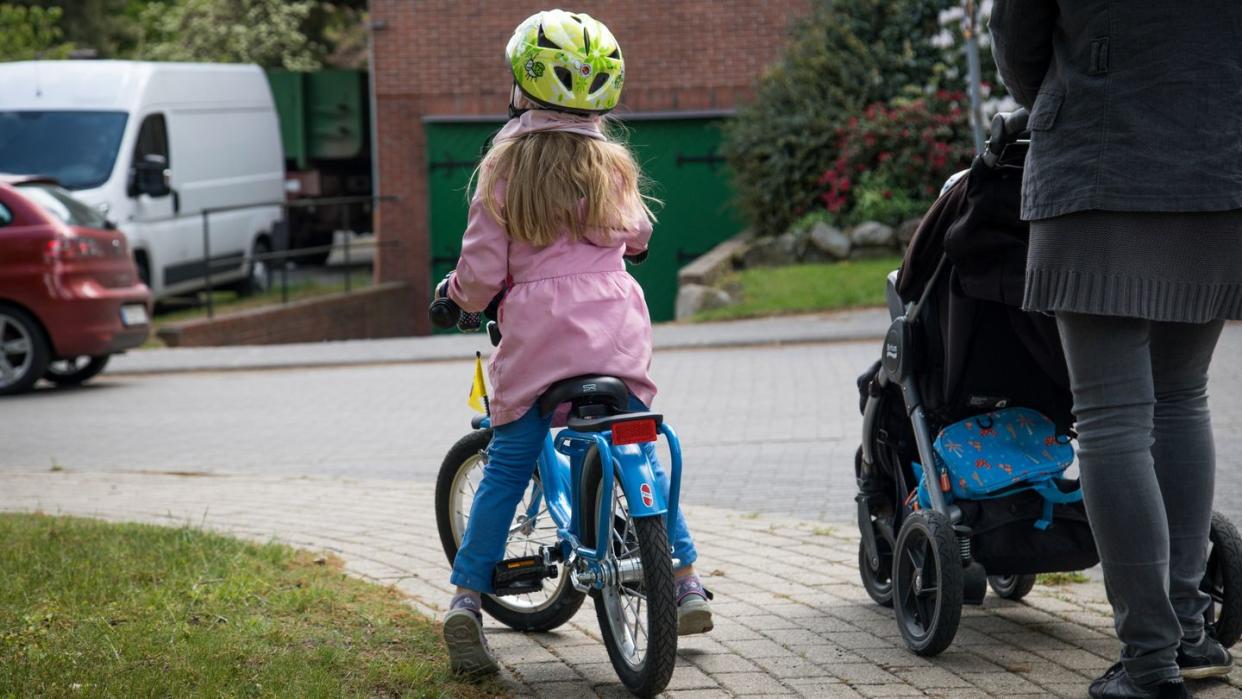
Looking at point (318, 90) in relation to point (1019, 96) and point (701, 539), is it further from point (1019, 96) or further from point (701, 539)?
point (1019, 96)

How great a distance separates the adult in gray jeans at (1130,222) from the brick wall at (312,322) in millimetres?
14439

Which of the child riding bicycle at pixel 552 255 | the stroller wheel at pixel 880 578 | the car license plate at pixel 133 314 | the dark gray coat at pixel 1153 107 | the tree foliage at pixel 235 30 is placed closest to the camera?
the dark gray coat at pixel 1153 107

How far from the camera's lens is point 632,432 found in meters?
3.89

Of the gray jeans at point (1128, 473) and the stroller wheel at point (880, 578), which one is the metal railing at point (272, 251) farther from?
the gray jeans at point (1128, 473)

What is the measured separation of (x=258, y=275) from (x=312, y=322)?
7.20 feet

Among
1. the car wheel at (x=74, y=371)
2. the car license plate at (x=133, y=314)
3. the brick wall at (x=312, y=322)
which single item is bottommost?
the brick wall at (x=312, y=322)

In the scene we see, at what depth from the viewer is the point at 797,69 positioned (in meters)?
19.5

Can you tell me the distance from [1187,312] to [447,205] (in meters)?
19.2

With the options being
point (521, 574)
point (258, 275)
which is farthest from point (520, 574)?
point (258, 275)

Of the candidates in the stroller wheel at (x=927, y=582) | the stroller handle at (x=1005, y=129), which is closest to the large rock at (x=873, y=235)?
the stroller wheel at (x=927, y=582)

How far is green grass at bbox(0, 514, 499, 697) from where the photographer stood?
3797 millimetres

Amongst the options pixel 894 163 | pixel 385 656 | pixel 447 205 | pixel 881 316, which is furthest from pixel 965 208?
pixel 447 205

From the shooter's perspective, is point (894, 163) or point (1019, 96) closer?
point (1019, 96)

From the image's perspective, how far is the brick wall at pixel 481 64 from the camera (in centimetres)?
2134
